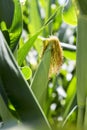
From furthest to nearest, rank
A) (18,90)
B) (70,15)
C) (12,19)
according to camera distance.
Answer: (70,15)
(12,19)
(18,90)

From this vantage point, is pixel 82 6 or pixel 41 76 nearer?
pixel 82 6

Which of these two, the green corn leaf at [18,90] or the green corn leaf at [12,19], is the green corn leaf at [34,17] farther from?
the green corn leaf at [18,90]

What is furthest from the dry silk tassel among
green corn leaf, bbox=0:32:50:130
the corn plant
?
green corn leaf, bbox=0:32:50:130

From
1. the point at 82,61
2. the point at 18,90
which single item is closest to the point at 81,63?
the point at 82,61

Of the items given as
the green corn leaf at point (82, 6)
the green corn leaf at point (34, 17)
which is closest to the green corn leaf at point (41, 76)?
the green corn leaf at point (82, 6)

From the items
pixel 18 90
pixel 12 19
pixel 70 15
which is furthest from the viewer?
pixel 70 15

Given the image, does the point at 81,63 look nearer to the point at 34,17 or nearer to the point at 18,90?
the point at 18,90
